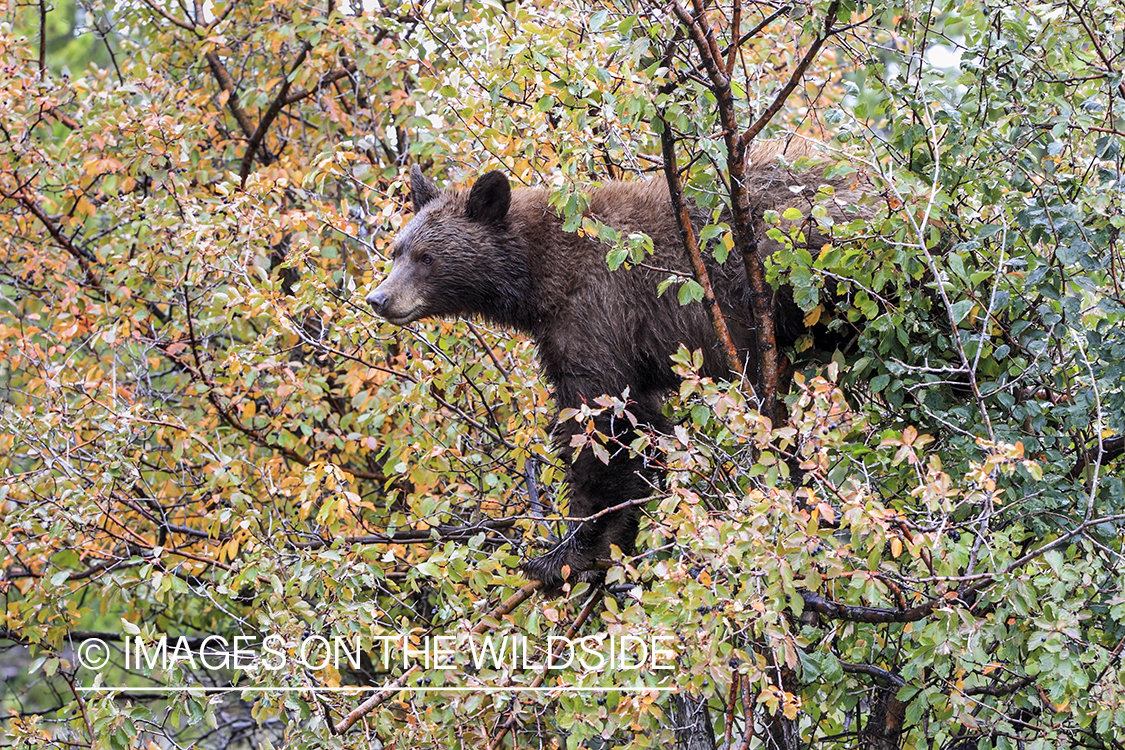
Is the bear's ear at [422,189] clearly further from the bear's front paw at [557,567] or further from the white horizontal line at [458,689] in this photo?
the white horizontal line at [458,689]

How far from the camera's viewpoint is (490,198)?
495 centimetres

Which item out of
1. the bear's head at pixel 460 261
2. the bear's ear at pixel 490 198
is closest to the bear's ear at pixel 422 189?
the bear's head at pixel 460 261

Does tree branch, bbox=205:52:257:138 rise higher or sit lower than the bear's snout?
higher

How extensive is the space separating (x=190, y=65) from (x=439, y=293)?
133 inches

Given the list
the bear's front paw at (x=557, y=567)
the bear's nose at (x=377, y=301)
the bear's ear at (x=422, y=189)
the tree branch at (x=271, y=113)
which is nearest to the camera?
the bear's front paw at (x=557, y=567)

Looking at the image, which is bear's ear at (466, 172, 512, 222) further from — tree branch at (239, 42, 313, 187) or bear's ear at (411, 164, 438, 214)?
tree branch at (239, 42, 313, 187)

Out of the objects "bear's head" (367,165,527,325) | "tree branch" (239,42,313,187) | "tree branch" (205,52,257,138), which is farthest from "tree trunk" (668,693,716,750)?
"tree branch" (205,52,257,138)

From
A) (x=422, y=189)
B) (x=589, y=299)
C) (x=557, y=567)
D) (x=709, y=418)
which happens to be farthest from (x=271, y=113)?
(x=709, y=418)

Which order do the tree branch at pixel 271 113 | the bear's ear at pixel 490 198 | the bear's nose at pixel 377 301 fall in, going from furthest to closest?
the tree branch at pixel 271 113, the bear's ear at pixel 490 198, the bear's nose at pixel 377 301

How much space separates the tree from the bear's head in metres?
0.19

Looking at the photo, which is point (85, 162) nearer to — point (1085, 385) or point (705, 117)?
point (705, 117)

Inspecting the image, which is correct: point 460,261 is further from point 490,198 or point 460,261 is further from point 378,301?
point 378,301

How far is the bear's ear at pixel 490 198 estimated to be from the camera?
484 centimetres

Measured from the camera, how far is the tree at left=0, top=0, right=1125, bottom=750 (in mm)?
3215
